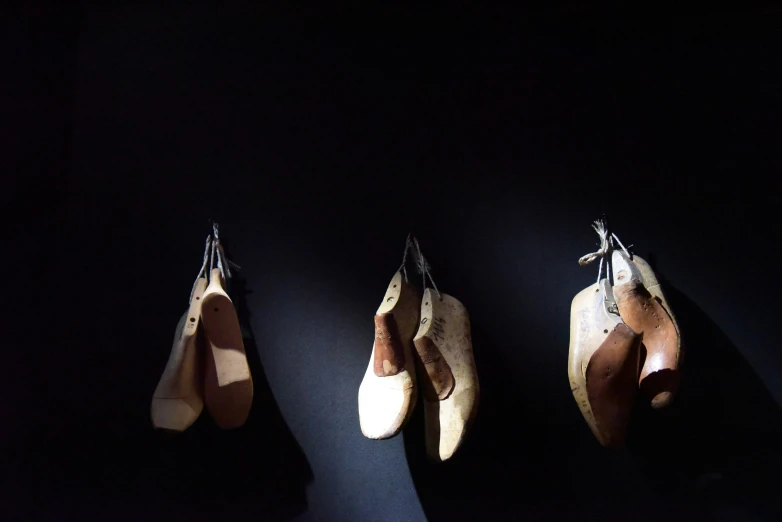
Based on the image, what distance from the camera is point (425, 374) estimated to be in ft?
4.47

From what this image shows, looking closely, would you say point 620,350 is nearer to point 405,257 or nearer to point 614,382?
point 614,382

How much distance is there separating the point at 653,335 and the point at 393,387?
618mm

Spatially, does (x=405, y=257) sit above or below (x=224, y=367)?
above

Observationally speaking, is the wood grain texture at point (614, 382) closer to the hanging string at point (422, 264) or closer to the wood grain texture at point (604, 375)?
the wood grain texture at point (604, 375)

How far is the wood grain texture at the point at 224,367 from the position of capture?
1.37m

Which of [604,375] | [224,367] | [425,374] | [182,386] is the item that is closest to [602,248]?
[604,375]

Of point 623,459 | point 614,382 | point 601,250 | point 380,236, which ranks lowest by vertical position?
point 623,459

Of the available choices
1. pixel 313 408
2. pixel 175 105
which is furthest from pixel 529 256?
pixel 175 105

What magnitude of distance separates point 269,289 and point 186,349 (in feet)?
0.92

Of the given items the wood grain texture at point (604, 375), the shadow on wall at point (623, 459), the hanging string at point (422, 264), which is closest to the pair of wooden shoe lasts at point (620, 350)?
the wood grain texture at point (604, 375)

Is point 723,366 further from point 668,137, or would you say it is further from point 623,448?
point 668,137

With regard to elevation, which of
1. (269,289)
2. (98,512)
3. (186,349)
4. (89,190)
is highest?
(89,190)

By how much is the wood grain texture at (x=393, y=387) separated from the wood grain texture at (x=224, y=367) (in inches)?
11.0

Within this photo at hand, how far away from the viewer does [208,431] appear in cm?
148
